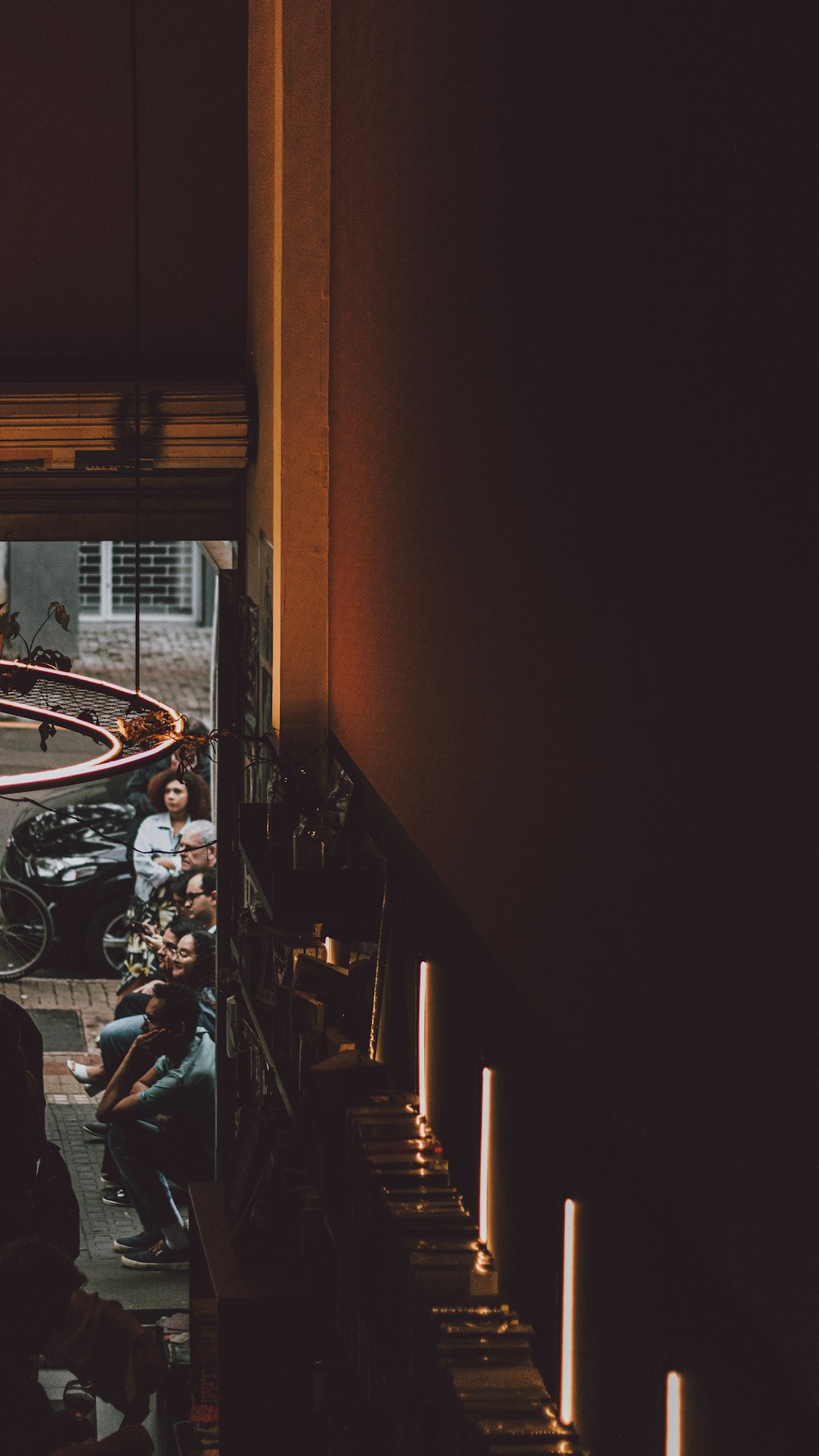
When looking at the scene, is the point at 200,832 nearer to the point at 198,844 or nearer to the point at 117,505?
the point at 198,844

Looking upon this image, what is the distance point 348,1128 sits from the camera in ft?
12.6

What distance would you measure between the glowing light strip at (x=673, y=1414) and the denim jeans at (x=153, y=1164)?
584 cm

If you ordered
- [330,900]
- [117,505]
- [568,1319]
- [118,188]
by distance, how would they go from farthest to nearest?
1. [117,505]
2. [118,188]
3. [330,900]
4. [568,1319]

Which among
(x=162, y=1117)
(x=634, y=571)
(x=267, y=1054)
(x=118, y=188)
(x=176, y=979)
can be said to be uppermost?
(x=118, y=188)

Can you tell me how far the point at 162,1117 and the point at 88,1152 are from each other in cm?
136

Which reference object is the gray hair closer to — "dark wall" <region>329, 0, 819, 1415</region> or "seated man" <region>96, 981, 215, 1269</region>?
"seated man" <region>96, 981, 215, 1269</region>

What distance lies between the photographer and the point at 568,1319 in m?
2.75

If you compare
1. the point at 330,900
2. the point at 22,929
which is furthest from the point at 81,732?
the point at 22,929

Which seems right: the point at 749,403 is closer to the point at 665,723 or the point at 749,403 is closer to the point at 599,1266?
the point at 665,723

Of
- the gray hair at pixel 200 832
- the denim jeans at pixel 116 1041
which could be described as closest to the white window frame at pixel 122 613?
the gray hair at pixel 200 832

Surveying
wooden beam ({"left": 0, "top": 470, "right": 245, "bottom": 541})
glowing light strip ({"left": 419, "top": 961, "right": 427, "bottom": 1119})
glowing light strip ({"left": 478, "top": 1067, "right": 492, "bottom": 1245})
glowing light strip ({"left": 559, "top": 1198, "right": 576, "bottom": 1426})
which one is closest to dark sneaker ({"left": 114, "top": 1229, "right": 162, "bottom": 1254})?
wooden beam ({"left": 0, "top": 470, "right": 245, "bottom": 541})

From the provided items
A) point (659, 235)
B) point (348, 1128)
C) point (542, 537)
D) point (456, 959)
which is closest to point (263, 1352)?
point (348, 1128)

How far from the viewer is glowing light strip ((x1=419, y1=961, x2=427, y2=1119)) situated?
4074 mm

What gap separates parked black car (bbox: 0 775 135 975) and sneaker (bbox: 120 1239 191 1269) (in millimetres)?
3559
